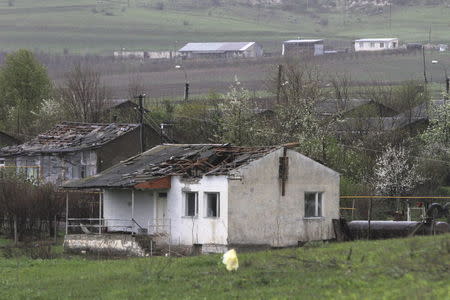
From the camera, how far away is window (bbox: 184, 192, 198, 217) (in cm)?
4431

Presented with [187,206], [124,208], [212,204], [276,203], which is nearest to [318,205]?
[276,203]

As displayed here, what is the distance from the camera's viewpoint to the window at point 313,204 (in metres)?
45.7

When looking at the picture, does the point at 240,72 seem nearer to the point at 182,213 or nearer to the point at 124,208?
the point at 124,208

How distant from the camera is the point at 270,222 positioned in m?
43.7

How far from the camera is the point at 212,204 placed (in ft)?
144

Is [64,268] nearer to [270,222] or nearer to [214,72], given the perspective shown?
[270,222]

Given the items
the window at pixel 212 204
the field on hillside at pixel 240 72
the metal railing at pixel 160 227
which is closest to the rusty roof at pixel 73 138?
the metal railing at pixel 160 227

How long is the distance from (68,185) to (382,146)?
3005cm

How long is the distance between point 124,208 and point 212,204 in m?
6.00

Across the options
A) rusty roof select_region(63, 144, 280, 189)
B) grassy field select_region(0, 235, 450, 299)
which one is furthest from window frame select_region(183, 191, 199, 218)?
grassy field select_region(0, 235, 450, 299)

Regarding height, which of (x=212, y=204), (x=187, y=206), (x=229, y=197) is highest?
(x=229, y=197)

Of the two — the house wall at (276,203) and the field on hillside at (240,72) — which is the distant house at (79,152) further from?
the field on hillside at (240,72)

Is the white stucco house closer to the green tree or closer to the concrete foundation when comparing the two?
the concrete foundation

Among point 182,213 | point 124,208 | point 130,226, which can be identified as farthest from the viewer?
point 124,208
